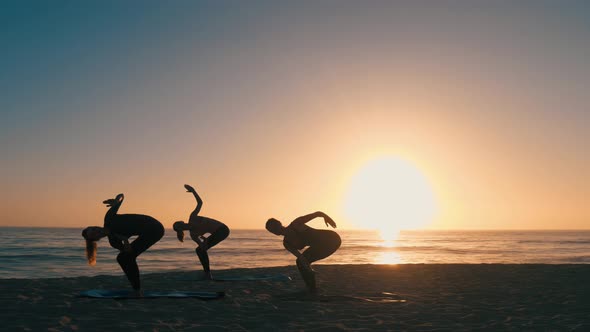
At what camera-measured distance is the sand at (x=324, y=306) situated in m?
7.39

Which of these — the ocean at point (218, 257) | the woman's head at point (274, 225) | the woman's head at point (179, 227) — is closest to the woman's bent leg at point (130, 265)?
the woman's head at point (179, 227)

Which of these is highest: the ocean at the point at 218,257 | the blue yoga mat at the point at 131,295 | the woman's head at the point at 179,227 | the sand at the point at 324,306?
the woman's head at the point at 179,227

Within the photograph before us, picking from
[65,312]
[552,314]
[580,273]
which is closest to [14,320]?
[65,312]

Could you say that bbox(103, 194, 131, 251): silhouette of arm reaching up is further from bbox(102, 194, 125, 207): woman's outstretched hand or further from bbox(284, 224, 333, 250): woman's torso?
bbox(284, 224, 333, 250): woman's torso

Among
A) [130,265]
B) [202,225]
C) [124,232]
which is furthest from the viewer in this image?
[202,225]

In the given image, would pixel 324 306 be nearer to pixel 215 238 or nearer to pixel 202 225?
pixel 215 238

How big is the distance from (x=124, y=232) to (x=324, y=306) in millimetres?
3534

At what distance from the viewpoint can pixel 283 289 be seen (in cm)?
1145

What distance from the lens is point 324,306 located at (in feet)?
29.5

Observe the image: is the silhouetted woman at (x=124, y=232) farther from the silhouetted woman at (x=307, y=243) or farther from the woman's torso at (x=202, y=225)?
the woman's torso at (x=202, y=225)

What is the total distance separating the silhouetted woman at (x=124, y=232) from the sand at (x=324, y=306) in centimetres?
82

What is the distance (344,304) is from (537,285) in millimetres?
5305

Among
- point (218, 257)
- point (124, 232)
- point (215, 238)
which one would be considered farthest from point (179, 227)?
point (218, 257)

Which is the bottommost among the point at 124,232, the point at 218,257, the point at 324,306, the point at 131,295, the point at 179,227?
the point at 218,257
